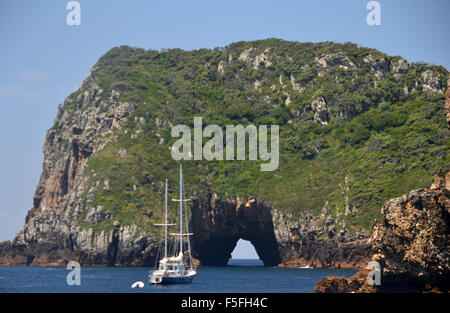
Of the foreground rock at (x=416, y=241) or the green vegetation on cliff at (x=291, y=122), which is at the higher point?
the green vegetation on cliff at (x=291, y=122)

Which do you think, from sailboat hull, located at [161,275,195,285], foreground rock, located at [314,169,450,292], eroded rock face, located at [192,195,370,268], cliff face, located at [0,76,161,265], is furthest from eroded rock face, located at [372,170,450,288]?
cliff face, located at [0,76,161,265]

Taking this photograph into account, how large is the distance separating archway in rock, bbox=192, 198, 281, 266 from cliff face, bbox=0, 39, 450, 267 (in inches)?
10.3

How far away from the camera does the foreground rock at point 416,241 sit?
46.5 metres

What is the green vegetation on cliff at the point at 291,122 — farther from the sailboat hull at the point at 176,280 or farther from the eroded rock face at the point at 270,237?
the sailboat hull at the point at 176,280

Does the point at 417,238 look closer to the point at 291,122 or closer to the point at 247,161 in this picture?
the point at 247,161

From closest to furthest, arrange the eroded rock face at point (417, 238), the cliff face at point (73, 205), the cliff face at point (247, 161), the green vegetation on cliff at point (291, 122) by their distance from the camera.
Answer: the eroded rock face at point (417, 238) < the cliff face at point (247, 161) < the cliff face at point (73, 205) < the green vegetation on cliff at point (291, 122)

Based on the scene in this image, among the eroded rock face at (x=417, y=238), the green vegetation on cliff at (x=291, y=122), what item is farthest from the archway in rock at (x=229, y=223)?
the eroded rock face at (x=417, y=238)

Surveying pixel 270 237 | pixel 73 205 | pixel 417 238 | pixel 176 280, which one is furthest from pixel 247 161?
pixel 417 238

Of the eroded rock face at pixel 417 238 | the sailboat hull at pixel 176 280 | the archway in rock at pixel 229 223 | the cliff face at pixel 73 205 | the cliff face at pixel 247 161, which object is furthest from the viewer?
the archway in rock at pixel 229 223

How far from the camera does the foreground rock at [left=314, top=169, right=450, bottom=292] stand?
153ft

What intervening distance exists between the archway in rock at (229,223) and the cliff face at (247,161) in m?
0.26

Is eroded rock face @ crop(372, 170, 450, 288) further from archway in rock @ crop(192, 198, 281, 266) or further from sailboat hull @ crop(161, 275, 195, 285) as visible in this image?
archway in rock @ crop(192, 198, 281, 266)

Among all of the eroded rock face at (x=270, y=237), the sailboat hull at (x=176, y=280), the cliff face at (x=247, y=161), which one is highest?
the cliff face at (x=247, y=161)
